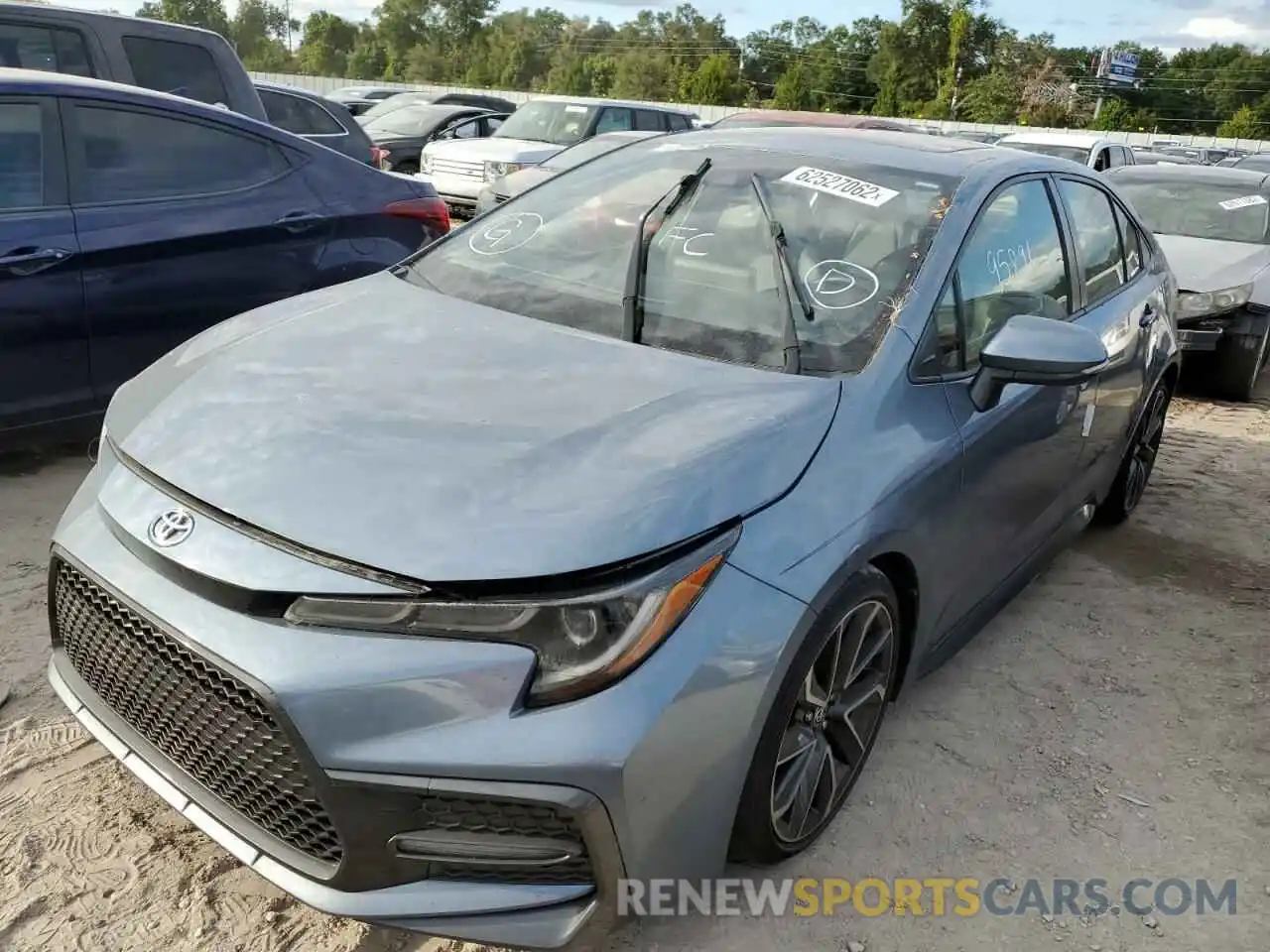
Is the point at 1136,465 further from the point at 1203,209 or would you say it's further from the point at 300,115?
the point at 300,115

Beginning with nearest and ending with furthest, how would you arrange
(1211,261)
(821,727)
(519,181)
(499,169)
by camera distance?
(821,727) < (1211,261) < (519,181) < (499,169)

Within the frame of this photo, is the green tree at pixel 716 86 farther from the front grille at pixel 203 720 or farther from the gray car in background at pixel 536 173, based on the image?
the front grille at pixel 203 720

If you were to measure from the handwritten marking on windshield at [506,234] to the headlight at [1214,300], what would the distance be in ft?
17.7

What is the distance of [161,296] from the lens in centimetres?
412

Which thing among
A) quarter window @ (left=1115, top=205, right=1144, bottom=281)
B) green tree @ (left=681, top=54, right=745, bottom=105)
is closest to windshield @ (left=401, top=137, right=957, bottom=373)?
quarter window @ (left=1115, top=205, right=1144, bottom=281)

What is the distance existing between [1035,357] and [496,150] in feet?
35.7

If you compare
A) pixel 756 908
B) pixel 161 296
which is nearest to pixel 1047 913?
pixel 756 908

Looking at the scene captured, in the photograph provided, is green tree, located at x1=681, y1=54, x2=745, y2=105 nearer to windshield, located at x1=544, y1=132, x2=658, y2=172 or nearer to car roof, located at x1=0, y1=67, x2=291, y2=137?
windshield, located at x1=544, y1=132, x2=658, y2=172

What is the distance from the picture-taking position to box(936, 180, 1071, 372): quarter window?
110 inches

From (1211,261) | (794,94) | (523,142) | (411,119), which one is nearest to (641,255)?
(1211,261)

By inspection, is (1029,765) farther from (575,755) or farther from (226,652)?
(226,652)

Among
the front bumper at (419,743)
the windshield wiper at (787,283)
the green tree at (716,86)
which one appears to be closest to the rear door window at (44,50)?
the windshield wiper at (787,283)

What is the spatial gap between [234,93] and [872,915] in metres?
5.98

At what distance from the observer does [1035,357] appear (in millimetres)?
2643
